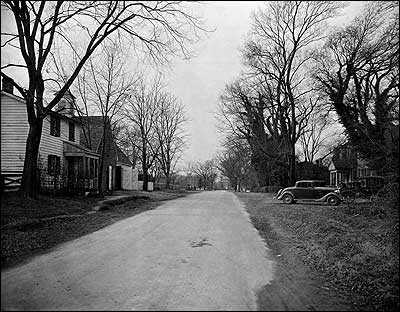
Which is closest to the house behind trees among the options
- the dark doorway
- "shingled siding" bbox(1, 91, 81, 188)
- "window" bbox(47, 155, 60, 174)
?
the dark doorway

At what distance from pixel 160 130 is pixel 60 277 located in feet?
162

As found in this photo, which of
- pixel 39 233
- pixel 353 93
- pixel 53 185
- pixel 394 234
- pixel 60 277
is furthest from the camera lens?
pixel 353 93

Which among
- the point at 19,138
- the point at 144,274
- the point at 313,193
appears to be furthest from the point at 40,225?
the point at 313,193

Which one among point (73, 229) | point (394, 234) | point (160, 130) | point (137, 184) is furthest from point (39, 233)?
point (160, 130)

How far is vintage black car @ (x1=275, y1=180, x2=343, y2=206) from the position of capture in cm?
2377

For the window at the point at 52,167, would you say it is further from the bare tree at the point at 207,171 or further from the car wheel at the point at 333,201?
the bare tree at the point at 207,171

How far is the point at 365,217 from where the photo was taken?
1466 cm

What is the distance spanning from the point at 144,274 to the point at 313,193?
19.4m

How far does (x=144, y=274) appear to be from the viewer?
6.77 metres

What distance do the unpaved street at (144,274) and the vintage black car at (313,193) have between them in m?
13.2

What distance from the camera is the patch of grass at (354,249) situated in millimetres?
6804

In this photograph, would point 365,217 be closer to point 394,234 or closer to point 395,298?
point 394,234

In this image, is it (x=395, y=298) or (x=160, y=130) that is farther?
(x=160, y=130)

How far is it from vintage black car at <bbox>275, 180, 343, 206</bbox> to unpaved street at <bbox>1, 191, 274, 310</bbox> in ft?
43.2
